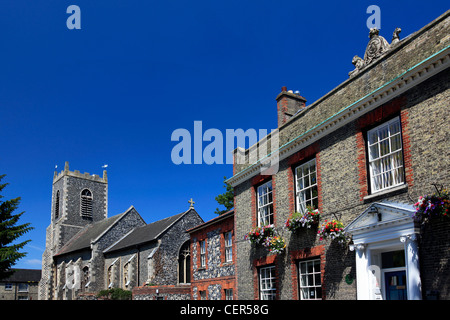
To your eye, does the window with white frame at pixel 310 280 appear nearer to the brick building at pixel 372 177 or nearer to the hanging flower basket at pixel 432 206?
the brick building at pixel 372 177

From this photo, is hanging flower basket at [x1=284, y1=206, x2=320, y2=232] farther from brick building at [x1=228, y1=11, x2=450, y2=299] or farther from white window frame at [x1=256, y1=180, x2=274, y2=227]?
white window frame at [x1=256, y1=180, x2=274, y2=227]

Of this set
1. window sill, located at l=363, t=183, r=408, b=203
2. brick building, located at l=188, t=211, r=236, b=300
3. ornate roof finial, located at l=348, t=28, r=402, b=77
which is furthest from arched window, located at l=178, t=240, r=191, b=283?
window sill, located at l=363, t=183, r=408, b=203

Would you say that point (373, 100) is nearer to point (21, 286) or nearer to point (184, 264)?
point (184, 264)

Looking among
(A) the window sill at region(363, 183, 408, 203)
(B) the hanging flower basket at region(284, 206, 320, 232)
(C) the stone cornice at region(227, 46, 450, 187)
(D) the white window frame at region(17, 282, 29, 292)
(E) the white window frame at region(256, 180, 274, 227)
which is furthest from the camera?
(D) the white window frame at region(17, 282, 29, 292)

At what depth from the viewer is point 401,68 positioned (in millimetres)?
11617

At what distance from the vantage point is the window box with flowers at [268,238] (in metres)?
15.5

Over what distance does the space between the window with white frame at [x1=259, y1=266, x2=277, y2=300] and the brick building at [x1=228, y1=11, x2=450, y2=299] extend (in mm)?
37

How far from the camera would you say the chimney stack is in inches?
750

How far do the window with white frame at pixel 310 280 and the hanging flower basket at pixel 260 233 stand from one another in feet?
6.31

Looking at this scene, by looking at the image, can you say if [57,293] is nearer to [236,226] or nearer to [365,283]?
[236,226]
